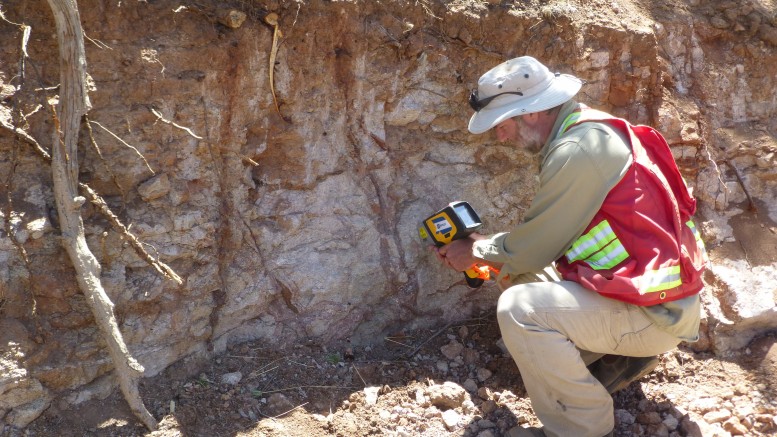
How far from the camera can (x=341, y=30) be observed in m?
3.27

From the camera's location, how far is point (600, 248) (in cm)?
276

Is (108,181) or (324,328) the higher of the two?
(108,181)

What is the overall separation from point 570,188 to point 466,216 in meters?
0.65

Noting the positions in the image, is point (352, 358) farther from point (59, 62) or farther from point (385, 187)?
point (59, 62)

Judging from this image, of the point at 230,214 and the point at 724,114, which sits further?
the point at 724,114

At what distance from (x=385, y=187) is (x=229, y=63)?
0.96 meters

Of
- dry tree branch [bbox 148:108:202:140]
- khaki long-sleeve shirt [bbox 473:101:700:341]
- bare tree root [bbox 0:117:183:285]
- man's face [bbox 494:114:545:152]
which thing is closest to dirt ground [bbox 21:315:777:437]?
bare tree root [bbox 0:117:183:285]

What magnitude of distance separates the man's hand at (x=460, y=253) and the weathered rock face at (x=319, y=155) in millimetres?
398

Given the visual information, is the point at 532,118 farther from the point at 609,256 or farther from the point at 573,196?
the point at 609,256

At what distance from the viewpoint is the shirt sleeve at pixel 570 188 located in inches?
106

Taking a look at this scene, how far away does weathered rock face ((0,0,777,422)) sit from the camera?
2.76m

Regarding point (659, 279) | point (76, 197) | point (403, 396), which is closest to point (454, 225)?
point (403, 396)

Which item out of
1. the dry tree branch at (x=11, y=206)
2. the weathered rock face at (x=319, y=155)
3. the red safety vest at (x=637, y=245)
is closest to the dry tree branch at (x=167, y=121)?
the weathered rock face at (x=319, y=155)

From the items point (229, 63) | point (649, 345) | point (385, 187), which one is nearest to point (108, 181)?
point (229, 63)
